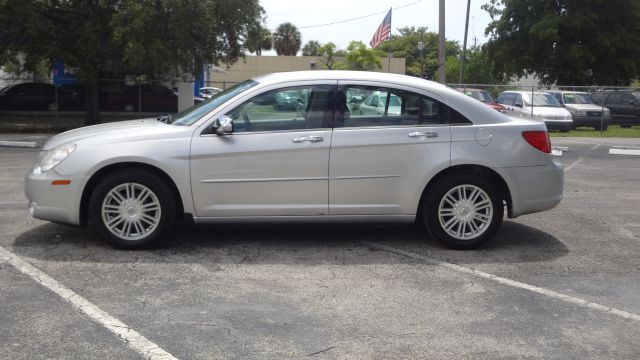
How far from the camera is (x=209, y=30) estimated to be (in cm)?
2117

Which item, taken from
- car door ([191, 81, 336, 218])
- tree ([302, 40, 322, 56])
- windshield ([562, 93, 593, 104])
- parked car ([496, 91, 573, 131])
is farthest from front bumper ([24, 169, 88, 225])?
tree ([302, 40, 322, 56])

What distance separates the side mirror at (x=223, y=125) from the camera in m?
5.92

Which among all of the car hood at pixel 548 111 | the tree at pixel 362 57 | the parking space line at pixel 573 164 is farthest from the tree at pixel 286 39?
the parking space line at pixel 573 164

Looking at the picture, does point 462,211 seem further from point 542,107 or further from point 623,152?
point 542,107

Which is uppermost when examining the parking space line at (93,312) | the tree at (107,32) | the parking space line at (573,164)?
the tree at (107,32)

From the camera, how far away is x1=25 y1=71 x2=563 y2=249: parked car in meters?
5.93

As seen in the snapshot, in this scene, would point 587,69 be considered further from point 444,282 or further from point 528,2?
point 444,282

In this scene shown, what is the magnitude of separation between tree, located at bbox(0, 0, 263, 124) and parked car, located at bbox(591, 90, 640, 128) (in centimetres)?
1624

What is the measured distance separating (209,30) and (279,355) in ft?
60.7

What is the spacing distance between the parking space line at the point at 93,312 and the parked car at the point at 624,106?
2598 cm

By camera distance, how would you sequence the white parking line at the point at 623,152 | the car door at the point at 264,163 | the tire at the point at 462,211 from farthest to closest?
1. the white parking line at the point at 623,152
2. the tire at the point at 462,211
3. the car door at the point at 264,163

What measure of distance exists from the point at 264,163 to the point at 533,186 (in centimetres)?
254

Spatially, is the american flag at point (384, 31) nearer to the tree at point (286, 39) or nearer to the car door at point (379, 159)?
the car door at point (379, 159)

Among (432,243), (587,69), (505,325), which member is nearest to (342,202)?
(432,243)
